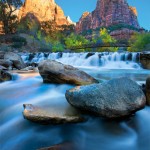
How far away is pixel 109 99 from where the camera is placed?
351 centimetres

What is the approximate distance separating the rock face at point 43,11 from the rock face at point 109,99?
10248 centimetres

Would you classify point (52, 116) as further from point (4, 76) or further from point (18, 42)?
point (18, 42)

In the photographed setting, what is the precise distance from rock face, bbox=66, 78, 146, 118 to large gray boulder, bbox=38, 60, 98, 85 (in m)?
2.01

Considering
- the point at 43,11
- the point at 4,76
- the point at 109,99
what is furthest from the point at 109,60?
the point at 43,11

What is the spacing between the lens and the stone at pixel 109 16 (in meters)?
117

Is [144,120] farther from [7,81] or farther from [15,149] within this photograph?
[7,81]

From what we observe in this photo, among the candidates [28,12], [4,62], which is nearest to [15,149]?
[4,62]

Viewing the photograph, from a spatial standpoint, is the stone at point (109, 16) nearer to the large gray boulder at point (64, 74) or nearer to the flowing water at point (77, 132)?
the large gray boulder at point (64, 74)

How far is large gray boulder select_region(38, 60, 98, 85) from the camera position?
5934mm

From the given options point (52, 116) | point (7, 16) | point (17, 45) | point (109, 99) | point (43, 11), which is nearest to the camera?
point (52, 116)

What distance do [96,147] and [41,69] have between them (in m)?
3.79

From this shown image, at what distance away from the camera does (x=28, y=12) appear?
10475 centimetres

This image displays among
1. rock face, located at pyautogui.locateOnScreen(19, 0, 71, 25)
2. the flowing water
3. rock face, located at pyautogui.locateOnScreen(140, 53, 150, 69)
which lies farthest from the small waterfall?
rock face, located at pyautogui.locateOnScreen(19, 0, 71, 25)

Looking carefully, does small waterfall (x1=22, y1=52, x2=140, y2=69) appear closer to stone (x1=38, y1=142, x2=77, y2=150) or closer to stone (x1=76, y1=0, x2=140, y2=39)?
stone (x1=38, y1=142, x2=77, y2=150)
